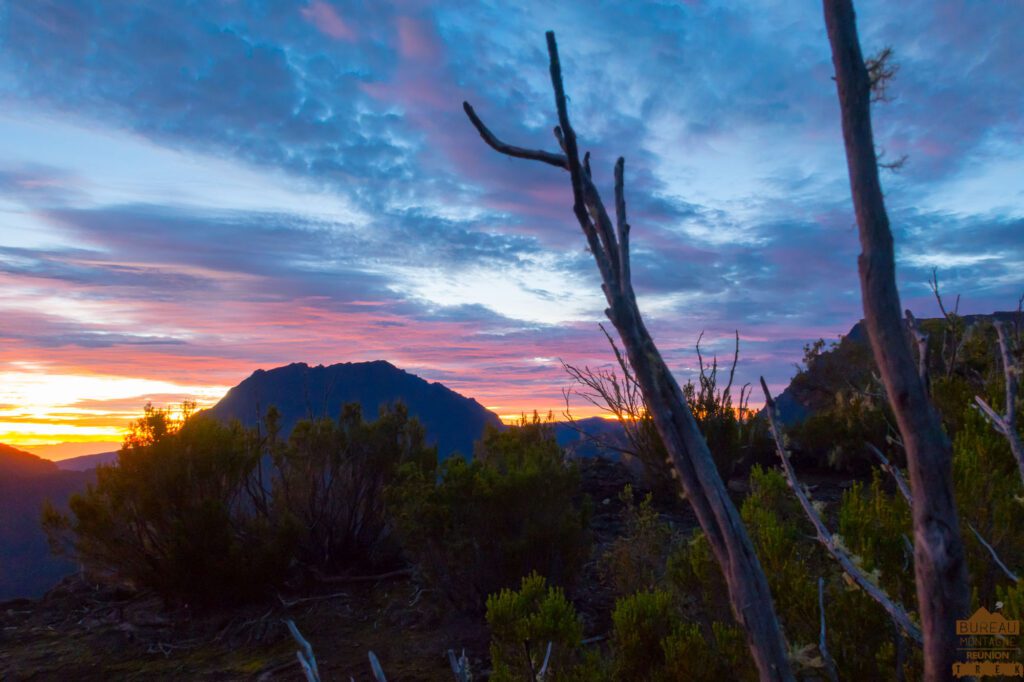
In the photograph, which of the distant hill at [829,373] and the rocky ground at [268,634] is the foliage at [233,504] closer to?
the rocky ground at [268,634]

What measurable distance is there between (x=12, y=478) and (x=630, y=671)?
39579mm

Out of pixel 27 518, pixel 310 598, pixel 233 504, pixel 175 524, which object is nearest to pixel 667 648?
pixel 310 598

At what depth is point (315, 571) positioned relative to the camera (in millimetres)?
Result: 8508

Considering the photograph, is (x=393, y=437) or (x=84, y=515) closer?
(x=84, y=515)

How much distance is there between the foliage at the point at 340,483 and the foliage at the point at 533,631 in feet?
15.7

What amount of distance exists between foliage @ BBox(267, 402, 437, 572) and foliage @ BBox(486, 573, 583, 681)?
4.80 m

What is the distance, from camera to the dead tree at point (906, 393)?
1.70 m

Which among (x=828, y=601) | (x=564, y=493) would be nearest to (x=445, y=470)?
(x=564, y=493)

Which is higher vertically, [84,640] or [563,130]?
[563,130]

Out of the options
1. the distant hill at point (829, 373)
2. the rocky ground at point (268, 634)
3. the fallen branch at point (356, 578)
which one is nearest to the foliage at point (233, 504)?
the fallen branch at point (356, 578)

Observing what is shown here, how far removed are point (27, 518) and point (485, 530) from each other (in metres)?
24.4

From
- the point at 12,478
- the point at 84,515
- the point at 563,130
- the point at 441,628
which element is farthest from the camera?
the point at 12,478

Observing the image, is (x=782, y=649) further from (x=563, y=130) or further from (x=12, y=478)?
(x=12, y=478)

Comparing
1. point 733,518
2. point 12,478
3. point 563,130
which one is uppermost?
point 563,130
